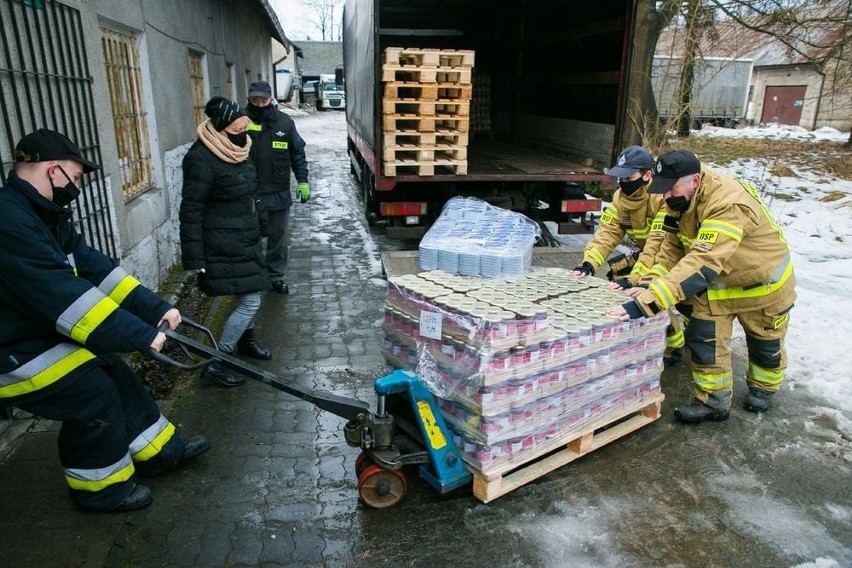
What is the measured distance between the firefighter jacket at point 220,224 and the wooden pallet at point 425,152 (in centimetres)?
204

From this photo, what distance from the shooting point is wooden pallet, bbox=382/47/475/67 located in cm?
572

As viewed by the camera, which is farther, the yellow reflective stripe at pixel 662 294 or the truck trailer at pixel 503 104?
the truck trailer at pixel 503 104

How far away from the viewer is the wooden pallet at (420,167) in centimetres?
604

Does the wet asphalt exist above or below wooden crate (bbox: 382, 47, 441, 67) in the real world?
below

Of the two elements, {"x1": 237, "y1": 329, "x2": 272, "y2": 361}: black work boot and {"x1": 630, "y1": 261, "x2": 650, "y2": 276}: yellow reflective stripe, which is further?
{"x1": 237, "y1": 329, "x2": 272, "y2": 361}: black work boot

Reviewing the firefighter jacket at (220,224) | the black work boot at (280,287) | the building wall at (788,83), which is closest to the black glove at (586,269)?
the firefighter jacket at (220,224)

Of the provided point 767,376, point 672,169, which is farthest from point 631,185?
point 767,376

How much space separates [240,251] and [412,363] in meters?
1.66

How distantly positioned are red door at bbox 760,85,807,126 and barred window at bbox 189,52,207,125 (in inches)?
1352

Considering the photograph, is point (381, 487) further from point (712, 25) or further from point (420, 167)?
point (712, 25)

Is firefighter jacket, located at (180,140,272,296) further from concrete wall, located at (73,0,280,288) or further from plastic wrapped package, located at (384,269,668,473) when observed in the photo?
plastic wrapped package, located at (384,269,668,473)

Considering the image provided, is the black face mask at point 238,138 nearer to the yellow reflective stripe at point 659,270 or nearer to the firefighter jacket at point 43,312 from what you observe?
the firefighter jacket at point 43,312

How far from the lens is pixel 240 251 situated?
4141mm

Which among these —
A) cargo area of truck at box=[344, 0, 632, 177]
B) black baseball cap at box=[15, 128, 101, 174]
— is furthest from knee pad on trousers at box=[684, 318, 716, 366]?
black baseball cap at box=[15, 128, 101, 174]
